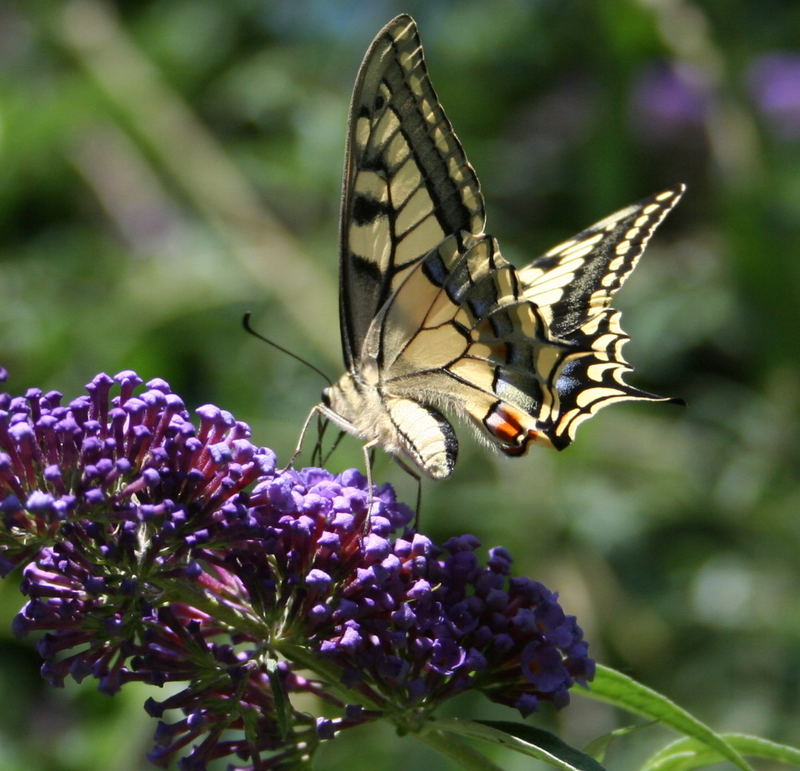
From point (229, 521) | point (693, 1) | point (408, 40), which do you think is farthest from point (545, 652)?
point (693, 1)

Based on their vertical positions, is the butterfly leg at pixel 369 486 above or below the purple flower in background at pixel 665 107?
below

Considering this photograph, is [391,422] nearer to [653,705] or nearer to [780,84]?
[653,705]

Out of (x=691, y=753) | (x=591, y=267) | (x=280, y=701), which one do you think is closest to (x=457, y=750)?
(x=280, y=701)

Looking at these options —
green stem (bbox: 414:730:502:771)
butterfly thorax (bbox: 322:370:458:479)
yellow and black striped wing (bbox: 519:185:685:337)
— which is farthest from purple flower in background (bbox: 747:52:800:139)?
green stem (bbox: 414:730:502:771)

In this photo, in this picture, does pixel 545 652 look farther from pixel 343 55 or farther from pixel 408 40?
pixel 343 55

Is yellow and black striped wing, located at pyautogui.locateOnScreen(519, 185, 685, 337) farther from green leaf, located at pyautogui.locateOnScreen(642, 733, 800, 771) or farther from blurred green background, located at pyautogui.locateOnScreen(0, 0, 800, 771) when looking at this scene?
blurred green background, located at pyautogui.locateOnScreen(0, 0, 800, 771)

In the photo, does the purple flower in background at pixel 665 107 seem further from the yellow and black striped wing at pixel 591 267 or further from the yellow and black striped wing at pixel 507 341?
the yellow and black striped wing at pixel 507 341

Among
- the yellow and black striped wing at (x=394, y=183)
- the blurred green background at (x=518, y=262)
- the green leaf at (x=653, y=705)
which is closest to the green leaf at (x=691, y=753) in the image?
the green leaf at (x=653, y=705)
